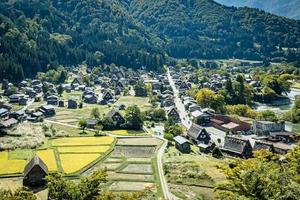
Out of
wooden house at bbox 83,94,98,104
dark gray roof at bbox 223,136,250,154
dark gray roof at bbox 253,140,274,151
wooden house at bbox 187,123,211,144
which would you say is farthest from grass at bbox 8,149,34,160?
wooden house at bbox 83,94,98,104

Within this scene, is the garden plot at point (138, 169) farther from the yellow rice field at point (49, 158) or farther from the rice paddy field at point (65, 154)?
the yellow rice field at point (49, 158)

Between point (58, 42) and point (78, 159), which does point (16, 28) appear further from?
point (78, 159)

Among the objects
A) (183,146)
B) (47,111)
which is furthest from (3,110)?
(183,146)

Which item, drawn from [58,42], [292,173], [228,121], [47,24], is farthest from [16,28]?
[292,173]

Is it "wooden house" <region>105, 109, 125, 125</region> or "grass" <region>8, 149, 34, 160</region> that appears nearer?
"grass" <region>8, 149, 34, 160</region>

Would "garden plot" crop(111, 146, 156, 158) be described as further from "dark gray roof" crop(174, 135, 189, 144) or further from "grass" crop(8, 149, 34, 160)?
"grass" crop(8, 149, 34, 160)

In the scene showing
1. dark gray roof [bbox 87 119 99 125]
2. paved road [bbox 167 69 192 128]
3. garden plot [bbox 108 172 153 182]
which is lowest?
paved road [bbox 167 69 192 128]

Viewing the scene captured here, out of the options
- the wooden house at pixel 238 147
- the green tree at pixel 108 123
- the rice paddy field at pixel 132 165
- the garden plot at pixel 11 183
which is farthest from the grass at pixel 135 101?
the garden plot at pixel 11 183
